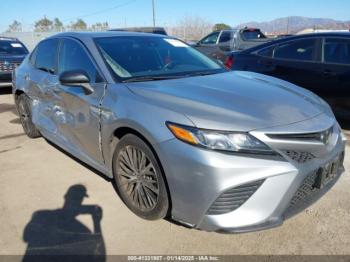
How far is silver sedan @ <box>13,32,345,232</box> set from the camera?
245 cm

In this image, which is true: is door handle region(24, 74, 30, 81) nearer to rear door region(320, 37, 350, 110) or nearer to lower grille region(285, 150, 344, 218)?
lower grille region(285, 150, 344, 218)

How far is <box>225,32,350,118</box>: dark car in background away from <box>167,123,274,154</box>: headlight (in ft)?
11.1

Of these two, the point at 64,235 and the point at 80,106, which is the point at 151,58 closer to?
the point at 80,106

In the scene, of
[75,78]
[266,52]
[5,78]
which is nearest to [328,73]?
[266,52]

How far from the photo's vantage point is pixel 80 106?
355 cm

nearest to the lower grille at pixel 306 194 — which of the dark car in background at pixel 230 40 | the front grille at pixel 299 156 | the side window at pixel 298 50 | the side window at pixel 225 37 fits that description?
the front grille at pixel 299 156

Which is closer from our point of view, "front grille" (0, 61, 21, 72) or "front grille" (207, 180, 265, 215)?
"front grille" (207, 180, 265, 215)

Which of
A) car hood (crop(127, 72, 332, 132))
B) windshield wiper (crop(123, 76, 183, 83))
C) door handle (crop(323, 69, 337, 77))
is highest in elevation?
windshield wiper (crop(123, 76, 183, 83))

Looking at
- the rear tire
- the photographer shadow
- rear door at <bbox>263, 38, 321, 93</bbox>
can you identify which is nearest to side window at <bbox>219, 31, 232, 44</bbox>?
rear door at <bbox>263, 38, 321, 93</bbox>

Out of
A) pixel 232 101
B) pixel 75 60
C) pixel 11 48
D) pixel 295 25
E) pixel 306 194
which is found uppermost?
pixel 75 60

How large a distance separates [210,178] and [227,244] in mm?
714

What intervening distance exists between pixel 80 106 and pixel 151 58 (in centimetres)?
87

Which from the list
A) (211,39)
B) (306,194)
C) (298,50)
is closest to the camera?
(306,194)

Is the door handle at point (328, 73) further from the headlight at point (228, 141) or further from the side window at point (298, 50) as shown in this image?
the headlight at point (228, 141)
